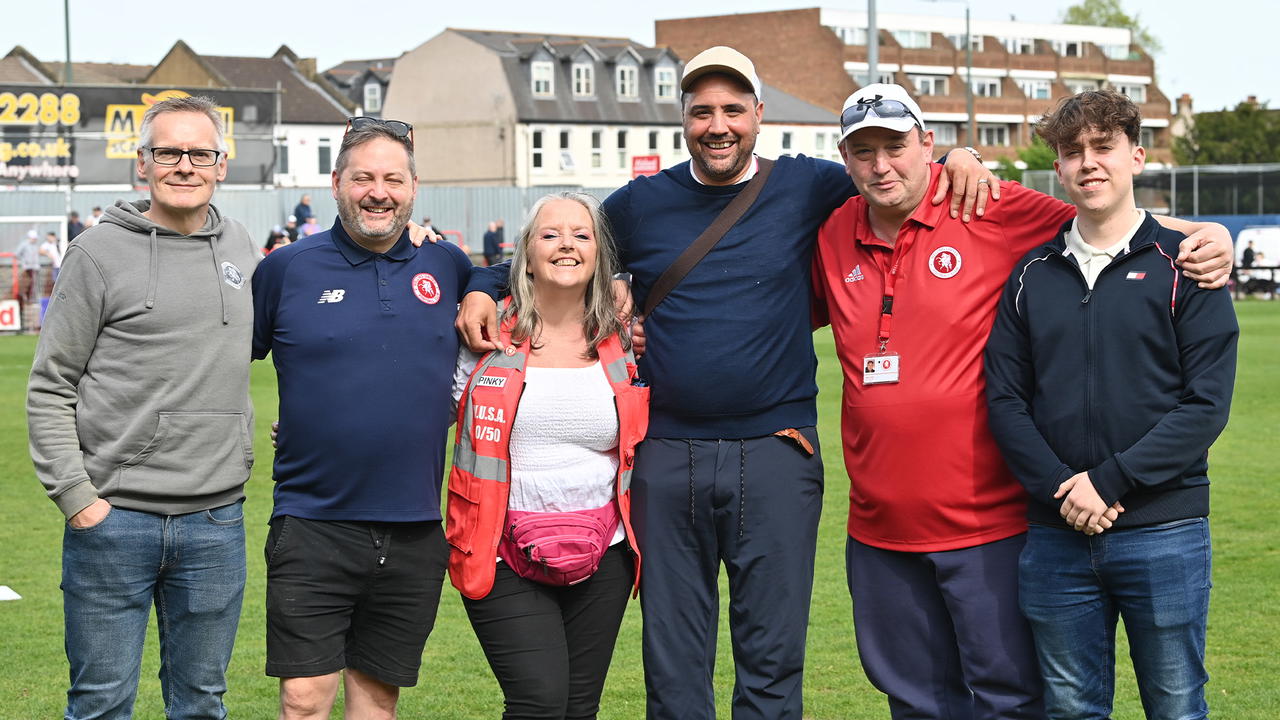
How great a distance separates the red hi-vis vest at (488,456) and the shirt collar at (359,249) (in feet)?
1.36

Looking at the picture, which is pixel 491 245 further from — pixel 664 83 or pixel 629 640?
pixel 664 83

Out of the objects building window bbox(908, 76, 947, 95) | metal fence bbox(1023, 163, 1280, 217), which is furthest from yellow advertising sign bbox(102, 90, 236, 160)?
building window bbox(908, 76, 947, 95)

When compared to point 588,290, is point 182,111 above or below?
above

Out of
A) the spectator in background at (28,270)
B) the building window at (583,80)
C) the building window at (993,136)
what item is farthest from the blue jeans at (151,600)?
the building window at (993,136)

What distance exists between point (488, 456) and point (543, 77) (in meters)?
65.6

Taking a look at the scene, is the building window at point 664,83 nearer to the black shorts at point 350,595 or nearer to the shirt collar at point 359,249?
the shirt collar at point 359,249

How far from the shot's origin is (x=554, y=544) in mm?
4430

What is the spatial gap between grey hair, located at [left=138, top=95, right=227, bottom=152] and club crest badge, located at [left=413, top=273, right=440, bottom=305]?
72 centimetres

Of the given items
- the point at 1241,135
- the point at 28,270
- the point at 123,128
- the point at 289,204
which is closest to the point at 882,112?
the point at 28,270

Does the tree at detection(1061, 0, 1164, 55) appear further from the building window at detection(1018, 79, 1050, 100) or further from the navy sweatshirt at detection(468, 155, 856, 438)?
the navy sweatshirt at detection(468, 155, 856, 438)

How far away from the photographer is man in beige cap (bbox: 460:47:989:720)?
4766 mm

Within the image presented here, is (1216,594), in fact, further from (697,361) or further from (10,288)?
(10,288)

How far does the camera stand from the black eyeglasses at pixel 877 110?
15.3 ft

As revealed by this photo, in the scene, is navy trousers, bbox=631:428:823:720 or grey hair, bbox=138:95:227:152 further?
navy trousers, bbox=631:428:823:720
